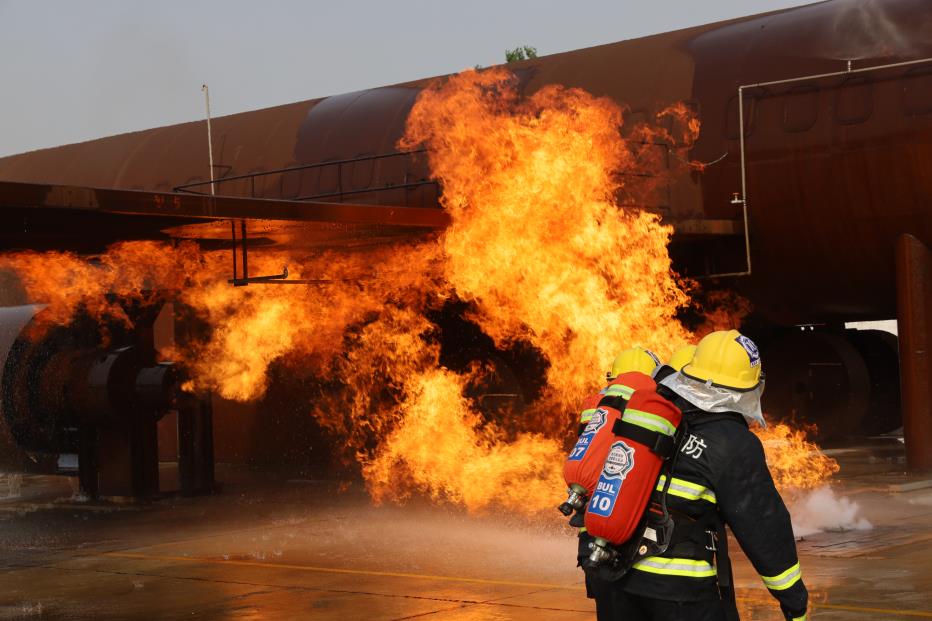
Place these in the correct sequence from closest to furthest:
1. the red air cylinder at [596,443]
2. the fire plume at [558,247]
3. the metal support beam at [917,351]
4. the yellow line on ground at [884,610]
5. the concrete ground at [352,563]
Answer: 1. the red air cylinder at [596,443]
2. the yellow line on ground at [884,610]
3. the concrete ground at [352,563]
4. the fire plume at [558,247]
5. the metal support beam at [917,351]

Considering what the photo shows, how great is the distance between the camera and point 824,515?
40.3 ft

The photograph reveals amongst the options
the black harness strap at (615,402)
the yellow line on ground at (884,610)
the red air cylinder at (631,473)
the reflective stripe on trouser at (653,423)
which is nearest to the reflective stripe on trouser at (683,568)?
the red air cylinder at (631,473)

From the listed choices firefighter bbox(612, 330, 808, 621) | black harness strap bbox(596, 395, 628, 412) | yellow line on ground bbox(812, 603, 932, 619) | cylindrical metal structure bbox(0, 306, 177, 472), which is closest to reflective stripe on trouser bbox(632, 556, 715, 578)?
firefighter bbox(612, 330, 808, 621)

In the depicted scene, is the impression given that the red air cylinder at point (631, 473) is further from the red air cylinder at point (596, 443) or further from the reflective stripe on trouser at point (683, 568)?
the red air cylinder at point (596, 443)

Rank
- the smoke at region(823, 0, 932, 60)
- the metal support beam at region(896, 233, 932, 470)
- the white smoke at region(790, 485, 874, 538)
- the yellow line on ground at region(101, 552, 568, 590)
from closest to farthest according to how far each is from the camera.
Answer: the yellow line on ground at region(101, 552, 568, 590), the white smoke at region(790, 485, 874, 538), the smoke at region(823, 0, 932, 60), the metal support beam at region(896, 233, 932, 470)

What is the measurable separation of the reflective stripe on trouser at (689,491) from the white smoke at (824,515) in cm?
741

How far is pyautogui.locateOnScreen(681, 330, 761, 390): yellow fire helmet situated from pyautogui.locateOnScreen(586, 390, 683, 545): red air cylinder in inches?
7.2

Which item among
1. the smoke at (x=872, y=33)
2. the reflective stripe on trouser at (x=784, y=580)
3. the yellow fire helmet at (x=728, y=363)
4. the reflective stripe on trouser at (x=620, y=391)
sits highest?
the smoke at (x=872, y=33)

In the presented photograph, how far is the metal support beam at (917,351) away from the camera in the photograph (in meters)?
15.5

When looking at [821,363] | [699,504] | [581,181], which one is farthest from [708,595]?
[821,363]

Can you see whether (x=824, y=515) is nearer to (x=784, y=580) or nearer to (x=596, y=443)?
(x=596, y=443)

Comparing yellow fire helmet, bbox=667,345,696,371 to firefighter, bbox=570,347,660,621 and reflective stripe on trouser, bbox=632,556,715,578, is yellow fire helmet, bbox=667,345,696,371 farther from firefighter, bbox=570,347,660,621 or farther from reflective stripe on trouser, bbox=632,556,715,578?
reflective stripe on trouser, bbox=632,556,715,578

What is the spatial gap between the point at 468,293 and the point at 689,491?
10894mm

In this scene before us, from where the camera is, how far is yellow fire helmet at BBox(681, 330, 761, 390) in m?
4.64
